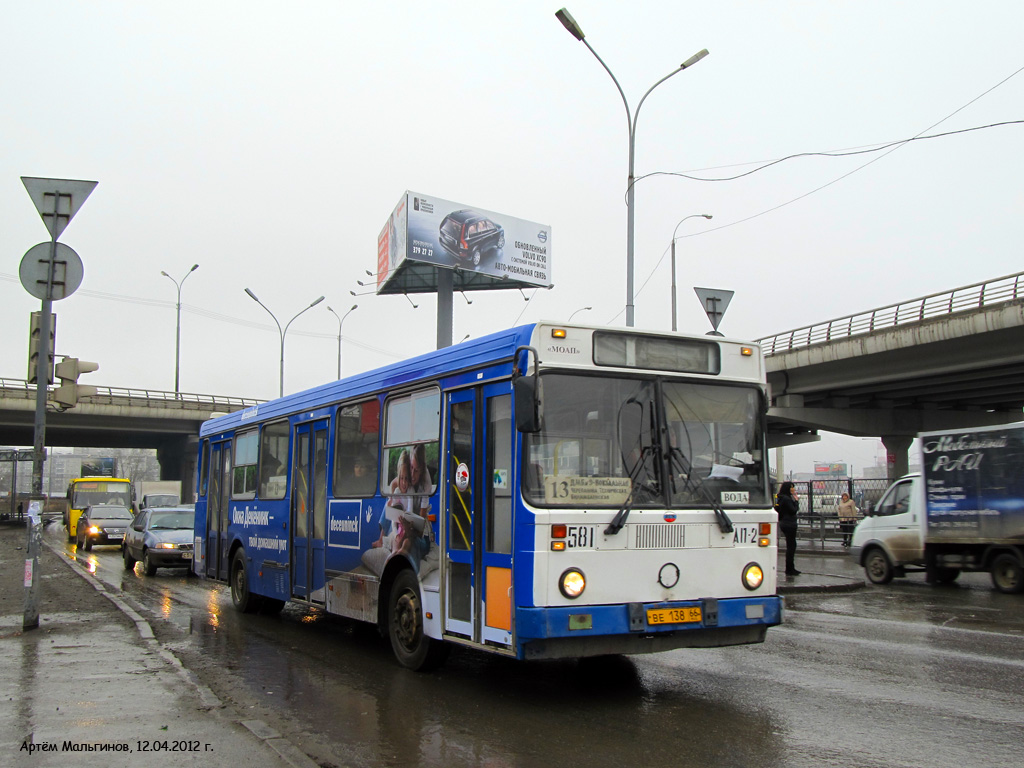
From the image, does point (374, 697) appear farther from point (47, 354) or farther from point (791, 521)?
point (791, 521)

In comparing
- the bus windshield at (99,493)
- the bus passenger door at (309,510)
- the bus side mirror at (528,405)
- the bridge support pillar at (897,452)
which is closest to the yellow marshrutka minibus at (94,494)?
the bus windshield at (99,493)

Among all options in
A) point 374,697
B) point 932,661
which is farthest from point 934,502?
point 374,697

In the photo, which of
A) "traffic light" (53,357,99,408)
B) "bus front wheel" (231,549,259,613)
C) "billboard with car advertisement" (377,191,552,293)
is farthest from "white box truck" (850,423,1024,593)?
"billboard with car advertisement" (377,191,552,293)

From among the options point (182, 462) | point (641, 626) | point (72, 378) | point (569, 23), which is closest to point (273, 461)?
point (72, 378)

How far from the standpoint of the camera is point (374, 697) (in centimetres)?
743

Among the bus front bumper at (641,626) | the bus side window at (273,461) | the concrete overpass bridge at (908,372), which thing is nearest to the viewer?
the bus front bumper at (641,626)

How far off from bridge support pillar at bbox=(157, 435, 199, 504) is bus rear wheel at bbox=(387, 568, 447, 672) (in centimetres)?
5176

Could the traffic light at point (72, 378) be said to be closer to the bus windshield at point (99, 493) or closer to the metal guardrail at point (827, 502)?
the metal guardrail at point (827, 502)

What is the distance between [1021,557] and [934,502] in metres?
1.75

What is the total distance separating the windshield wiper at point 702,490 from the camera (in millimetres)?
7254

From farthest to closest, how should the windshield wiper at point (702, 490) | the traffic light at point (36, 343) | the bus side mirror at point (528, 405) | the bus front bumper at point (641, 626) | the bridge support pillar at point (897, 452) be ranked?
the bridge support pillar at point (897, 452) < the traffic light at point (36, 343) < the windshield wiper at point (702, 490) < the bus front bumper at point (641, 626) < the bus side mirror at point (528, 405)

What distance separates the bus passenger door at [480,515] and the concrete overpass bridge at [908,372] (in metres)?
23.5

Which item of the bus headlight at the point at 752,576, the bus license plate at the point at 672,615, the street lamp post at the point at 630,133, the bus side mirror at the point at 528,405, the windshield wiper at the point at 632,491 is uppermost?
the street lamp post at the point at 630,133

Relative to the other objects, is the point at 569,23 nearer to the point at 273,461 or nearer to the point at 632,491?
the point at 273,461
